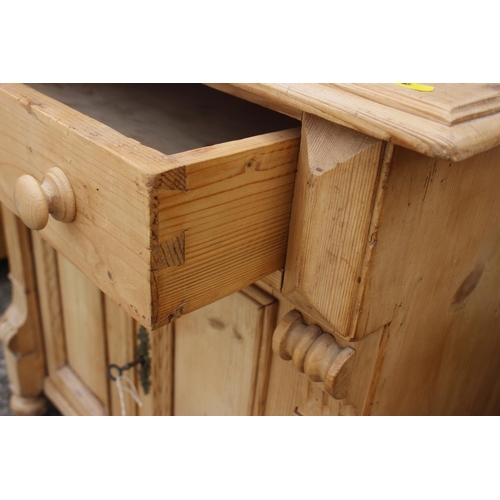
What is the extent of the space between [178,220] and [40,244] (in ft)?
2.16

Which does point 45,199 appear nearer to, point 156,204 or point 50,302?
point 156,204

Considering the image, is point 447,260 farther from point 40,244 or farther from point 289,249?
point 40,244

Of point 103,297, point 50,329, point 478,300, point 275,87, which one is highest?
point 275,87

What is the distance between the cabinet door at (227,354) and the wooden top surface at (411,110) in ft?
0.78

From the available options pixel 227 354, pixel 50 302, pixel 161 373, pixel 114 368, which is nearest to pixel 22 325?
pixel 50 302

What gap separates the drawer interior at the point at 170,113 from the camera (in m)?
0.62

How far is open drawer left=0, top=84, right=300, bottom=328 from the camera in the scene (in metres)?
0.40

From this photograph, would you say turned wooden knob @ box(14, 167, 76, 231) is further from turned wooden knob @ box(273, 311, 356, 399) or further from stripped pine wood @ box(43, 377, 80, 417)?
stripped pine wood @ box(43, 377, 80, 417)

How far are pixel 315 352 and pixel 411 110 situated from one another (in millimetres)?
240

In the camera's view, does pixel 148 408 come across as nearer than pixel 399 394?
No

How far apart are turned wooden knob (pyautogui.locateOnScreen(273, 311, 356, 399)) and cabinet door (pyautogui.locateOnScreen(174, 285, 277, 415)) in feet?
0.19

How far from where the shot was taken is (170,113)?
683 millimetres

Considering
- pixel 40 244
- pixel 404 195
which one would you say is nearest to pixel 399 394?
pixel 404 195

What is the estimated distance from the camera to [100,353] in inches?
38.8
